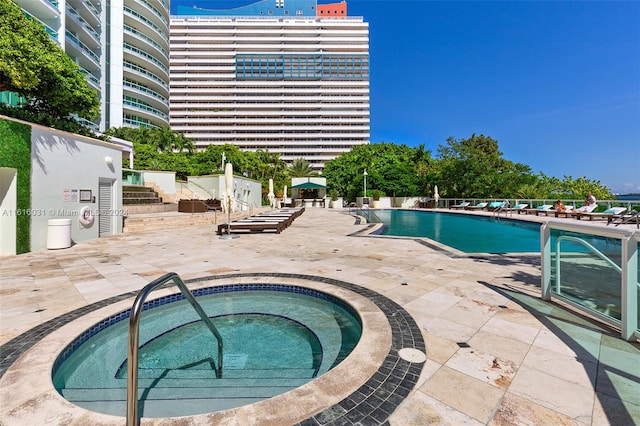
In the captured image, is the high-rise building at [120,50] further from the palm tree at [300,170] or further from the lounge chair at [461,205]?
the lounge chair at [461,205]

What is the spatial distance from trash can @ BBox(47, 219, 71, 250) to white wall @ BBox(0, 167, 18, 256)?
2.45ft

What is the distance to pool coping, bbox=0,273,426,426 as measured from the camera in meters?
1.72

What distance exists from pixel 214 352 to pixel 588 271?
4.79 metres

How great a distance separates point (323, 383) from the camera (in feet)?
6.83

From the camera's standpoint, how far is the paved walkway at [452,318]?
6.06 ft

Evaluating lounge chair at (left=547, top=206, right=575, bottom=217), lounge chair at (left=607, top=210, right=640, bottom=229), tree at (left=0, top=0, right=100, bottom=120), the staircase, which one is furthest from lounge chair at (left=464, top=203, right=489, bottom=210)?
tree at (left=0, top=0, right=100, bottom=120)

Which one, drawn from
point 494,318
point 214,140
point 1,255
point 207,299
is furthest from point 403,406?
point 214,140

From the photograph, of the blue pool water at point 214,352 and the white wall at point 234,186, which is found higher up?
the white wall at point 234,186

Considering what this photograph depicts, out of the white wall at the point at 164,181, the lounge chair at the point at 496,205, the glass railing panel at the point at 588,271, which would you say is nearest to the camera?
the glass railing panel at the point at 588,271

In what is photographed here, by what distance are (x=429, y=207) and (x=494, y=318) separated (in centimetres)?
2806

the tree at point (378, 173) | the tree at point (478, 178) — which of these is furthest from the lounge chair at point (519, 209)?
the tree at point (378, 173)

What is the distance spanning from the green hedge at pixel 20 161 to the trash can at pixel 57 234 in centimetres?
42

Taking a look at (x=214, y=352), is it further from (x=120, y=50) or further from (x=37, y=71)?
(x=120, y=50)

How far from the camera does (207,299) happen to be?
14.1 feet
